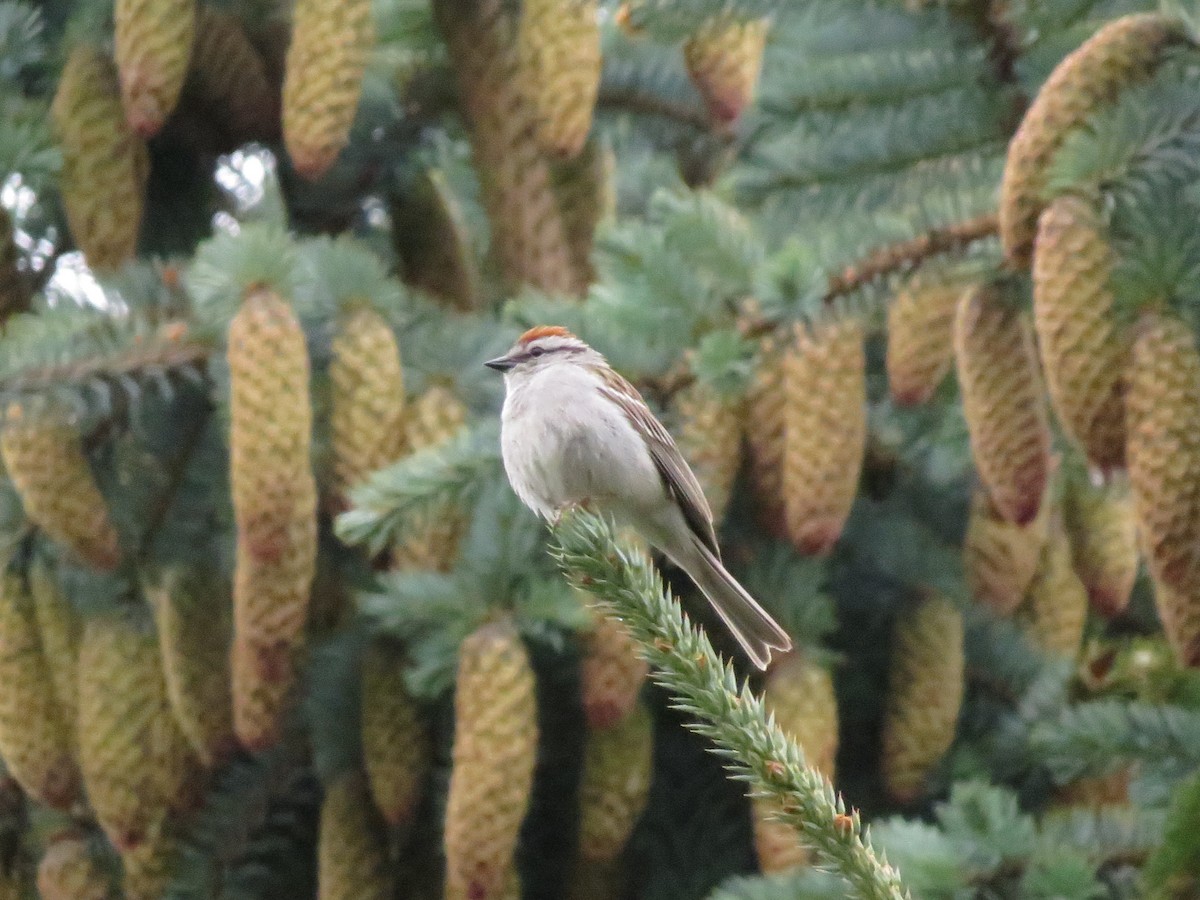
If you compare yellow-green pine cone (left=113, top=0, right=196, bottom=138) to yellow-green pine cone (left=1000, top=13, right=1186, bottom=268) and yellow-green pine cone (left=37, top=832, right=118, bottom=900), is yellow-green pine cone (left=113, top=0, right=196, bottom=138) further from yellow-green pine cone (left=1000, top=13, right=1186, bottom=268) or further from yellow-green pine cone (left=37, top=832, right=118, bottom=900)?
yellow-green pine cone (left=1000, top=13, right=1186, bottom=268)

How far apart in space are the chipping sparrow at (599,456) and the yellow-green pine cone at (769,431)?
0.15 metres

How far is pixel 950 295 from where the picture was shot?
2.63 m

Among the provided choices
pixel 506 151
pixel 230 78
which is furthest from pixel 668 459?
pixel 230 78

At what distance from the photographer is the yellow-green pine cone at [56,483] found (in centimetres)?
253

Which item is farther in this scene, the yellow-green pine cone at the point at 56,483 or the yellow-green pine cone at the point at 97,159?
the yellow-green pine cone at the point at 97,159

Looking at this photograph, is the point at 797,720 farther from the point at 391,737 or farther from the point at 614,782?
the point at 391,737

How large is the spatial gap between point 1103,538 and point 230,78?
1931 millimetres

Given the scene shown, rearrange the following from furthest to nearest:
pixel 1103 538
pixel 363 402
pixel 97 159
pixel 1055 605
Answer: pixel 1055 605 → pixel 1103 538 → pixel 97 159 → pixel 363 402

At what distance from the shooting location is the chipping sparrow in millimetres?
2541

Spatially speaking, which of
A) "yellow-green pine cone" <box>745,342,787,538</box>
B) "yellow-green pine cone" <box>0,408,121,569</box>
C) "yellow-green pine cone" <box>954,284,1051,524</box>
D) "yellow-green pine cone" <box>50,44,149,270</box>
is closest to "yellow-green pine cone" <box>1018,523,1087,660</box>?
"yellow-green pine cone" <box>745,342,787,538</box>

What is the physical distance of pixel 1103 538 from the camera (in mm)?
3004

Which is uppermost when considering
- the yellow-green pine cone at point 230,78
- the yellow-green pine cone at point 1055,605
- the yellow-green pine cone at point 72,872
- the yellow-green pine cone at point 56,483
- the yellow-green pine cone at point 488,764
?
the yellow-green pine cone at point 230,78

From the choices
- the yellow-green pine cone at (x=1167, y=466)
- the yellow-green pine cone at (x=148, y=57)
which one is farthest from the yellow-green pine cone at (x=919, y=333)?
the yellow-green pine cone at (x=148, y=57)

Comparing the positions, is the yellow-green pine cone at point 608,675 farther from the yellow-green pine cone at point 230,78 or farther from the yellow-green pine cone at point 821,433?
the yellow-green pine cone at point 230,78
